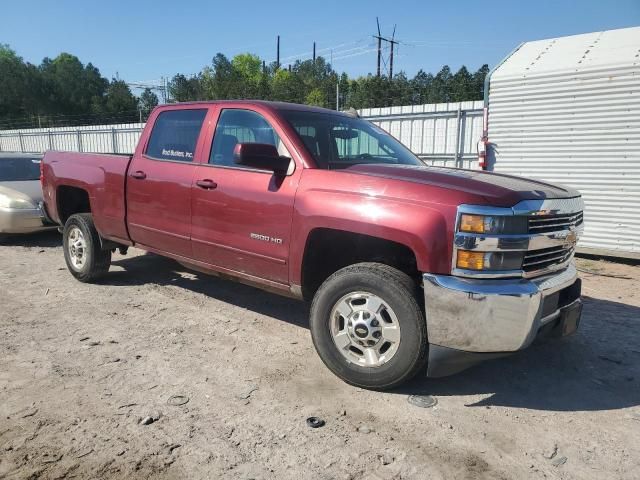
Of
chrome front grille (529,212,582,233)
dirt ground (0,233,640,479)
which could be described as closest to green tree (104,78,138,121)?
dirt ground (0,233,640,479)

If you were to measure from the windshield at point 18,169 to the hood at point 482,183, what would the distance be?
7445 millimetres

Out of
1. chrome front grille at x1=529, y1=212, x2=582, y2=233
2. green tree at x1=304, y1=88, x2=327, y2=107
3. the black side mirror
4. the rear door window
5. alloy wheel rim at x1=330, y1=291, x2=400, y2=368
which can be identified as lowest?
alloy wheel rim at x1=330, y1=291, x2=400, y2=368

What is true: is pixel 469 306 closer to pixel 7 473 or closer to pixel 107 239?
pixel 7 473

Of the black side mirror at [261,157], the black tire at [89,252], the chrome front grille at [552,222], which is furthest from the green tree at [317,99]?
the chrome front grille at [552,222]

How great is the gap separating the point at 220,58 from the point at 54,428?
246ft

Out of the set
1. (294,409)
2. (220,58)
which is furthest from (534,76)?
(220,58)

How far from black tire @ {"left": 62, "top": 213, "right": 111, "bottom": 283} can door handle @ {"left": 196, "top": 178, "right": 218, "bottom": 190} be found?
6.66 feet

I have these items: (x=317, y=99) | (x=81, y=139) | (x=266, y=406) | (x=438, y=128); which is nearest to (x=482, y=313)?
(x=266, y=406)

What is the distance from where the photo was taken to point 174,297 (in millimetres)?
5305

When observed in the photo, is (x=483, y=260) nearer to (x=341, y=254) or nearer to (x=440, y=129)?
(x=341, y=254)

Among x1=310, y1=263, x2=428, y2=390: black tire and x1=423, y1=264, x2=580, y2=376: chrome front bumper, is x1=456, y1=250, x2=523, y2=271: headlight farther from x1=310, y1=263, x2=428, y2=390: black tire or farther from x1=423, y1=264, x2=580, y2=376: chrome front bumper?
x1=310, y1=263, x2=428, y2=390: black tire

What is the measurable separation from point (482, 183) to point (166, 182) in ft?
9.33

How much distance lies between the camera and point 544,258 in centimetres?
316

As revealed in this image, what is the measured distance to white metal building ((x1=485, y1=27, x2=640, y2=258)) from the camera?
7555 mm
